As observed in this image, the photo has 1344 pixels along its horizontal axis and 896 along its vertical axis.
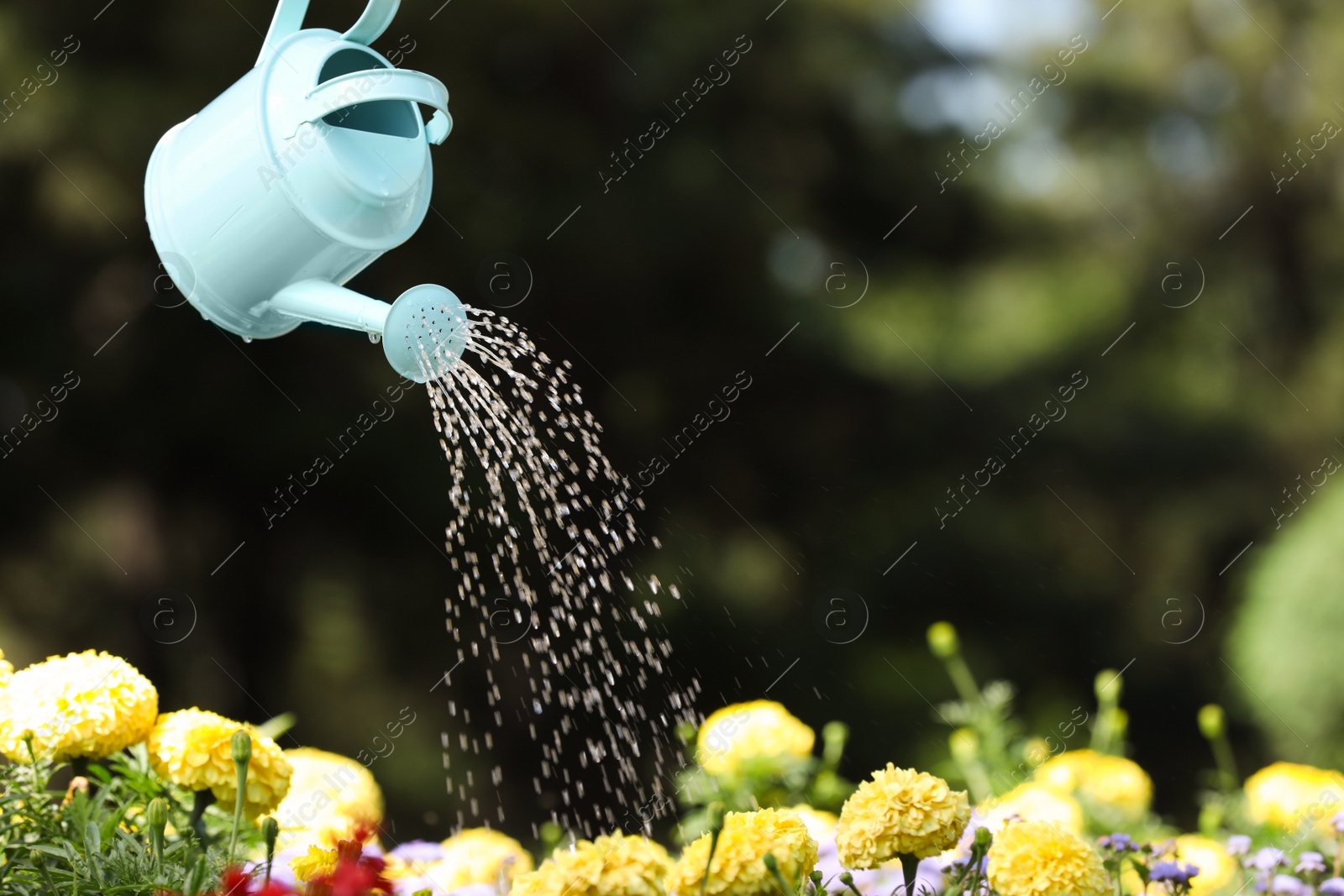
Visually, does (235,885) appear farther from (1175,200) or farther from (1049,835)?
(1175,200)

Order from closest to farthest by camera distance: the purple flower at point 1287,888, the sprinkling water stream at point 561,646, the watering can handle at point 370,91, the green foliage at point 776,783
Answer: the watering can handle at point 370,91 < the purple flower at point 1287,888 < the green foliage at point 776,783 < the sprinkling water stream at point 561,646

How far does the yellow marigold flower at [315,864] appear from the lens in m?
0.83

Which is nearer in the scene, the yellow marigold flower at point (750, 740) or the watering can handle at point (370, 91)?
the watering can handle at point (370, 91)

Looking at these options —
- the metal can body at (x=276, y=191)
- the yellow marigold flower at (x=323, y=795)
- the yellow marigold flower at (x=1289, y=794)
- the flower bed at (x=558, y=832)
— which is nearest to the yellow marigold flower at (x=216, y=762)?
the flower bed at (x=558, y=832)

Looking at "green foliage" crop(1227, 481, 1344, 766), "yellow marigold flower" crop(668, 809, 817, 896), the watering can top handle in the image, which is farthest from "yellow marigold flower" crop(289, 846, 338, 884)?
"green foliage" crop(1227, 481, 1344, 766)

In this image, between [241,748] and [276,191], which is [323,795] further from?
[276,191]

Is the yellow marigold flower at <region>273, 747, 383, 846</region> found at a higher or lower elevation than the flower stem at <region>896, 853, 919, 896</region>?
higher

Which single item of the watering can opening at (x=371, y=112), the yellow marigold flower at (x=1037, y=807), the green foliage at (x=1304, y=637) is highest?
the green foliage at (x=1304, y=637)

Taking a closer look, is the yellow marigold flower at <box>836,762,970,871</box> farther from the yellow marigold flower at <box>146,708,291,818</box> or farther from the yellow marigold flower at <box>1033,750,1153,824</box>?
the yellow marigold flower at <box>1033,750,1153,824</box>

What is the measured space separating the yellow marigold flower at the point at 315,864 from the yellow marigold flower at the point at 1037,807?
0.74 meters

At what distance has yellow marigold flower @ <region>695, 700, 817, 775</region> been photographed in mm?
1512

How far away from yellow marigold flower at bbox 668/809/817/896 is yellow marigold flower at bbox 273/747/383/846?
581mm

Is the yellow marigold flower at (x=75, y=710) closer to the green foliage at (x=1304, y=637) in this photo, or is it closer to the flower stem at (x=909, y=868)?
the flower stem at (x=909, y=868)

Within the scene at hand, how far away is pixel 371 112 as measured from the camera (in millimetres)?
984
